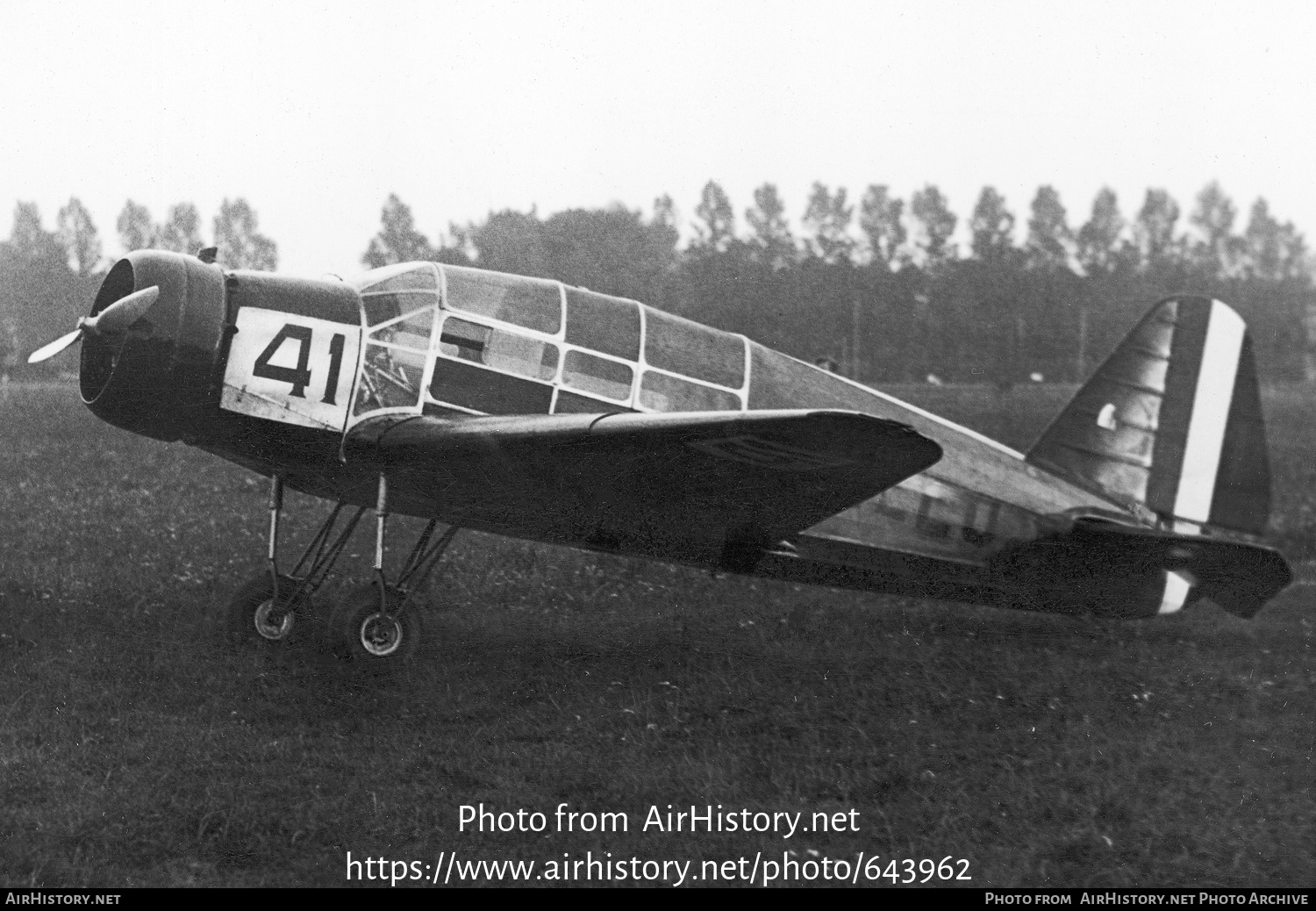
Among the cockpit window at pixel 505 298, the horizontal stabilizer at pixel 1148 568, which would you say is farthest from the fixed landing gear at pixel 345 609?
the horizontal stabilizer at pixel 1148 568

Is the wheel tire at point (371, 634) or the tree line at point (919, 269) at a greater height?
the tree line at point (919, 269)

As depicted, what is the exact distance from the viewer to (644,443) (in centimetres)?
524

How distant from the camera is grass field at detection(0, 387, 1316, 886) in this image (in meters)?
3.83

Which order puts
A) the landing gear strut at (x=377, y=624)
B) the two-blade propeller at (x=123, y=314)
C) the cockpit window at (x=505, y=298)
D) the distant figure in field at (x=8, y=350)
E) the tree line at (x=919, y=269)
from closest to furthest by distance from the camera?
the two-blade propeller at (x=123, y=314) → the landing gear strut at (x=377, y=624) → the cockpit window at (x=505, y=298) → the distant figure in field at (x=8, y=350) → the tree line at (x=919, y=269)

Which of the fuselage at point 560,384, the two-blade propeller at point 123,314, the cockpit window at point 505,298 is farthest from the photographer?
the cockpit window at point 505,298

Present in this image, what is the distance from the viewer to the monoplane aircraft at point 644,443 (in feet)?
18.5

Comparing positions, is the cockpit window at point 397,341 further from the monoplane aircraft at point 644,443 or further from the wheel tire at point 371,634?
the wheel tire at point 371,634

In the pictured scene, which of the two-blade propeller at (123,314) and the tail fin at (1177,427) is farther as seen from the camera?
the tail fin at (1177,427)

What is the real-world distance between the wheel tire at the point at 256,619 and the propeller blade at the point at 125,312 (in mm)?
1804

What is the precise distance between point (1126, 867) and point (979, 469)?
3.78 meters

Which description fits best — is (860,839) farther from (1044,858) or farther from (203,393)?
(203,393)

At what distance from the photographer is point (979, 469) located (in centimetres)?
714

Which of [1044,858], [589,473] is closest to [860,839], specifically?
[1044,858]

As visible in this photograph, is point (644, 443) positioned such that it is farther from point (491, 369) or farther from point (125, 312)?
point (125, 312)
